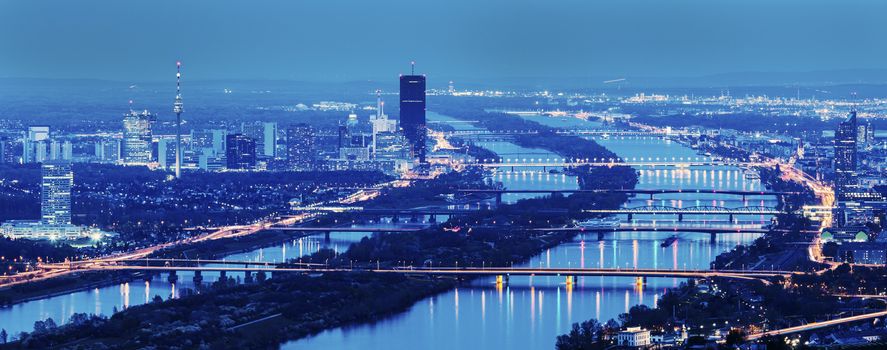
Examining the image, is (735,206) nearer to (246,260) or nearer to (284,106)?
(246,260)

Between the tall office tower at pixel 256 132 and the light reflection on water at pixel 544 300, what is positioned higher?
the tall office tower at pixel 256 132

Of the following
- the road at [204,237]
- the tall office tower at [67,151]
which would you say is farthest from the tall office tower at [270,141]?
the road at [204,237]

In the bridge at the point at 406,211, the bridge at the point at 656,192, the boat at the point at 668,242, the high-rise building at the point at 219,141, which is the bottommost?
the boat at the point at 668,242

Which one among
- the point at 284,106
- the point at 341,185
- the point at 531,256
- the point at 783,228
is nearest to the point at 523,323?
the point at 531,256

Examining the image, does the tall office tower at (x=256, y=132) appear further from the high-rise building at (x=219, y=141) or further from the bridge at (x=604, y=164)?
the bridge at (x=604, y=164)

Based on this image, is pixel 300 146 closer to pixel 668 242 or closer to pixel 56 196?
pixel 56 196

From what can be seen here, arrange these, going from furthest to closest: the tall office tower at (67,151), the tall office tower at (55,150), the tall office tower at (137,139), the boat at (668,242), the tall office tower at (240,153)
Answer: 1. the tall office tower at (137,139)
2. the tall office tower at (67,151)
3. the tall office tower at (55,150)
4. the tall office tower at (240,153)
5. the boat at (668,242)
